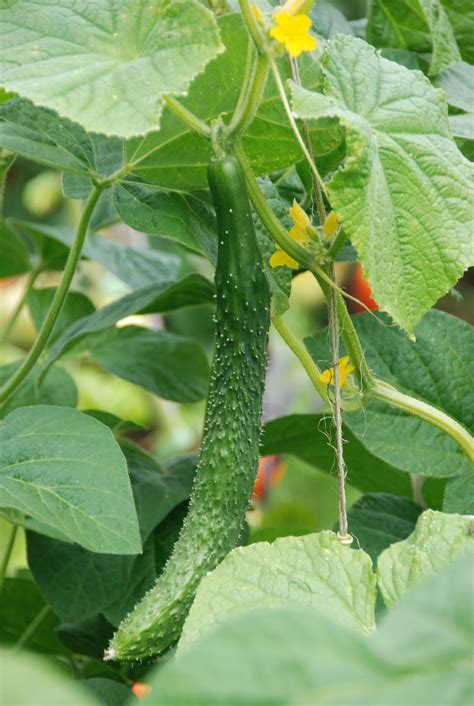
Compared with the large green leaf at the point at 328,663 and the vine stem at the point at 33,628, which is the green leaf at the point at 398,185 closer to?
the large green leaf at the point at 328,663

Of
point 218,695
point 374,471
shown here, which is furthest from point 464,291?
point 218,695

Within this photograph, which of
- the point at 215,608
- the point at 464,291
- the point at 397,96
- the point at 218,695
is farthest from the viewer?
the point at 464,291

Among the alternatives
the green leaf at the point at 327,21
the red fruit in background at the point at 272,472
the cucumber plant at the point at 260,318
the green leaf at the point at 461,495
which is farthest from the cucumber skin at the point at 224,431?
the red fruit in background at the point at 272,472

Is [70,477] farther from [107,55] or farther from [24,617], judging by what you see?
[24,617]

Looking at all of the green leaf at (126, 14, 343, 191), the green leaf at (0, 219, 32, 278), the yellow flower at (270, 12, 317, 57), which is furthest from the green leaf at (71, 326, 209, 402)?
the yellow flower at (270, 12, 317, 57)

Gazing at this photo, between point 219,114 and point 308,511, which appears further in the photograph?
point 308,511

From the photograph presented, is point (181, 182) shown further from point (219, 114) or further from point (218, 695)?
point (218, 695)

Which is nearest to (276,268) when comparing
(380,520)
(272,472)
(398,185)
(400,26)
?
(398,185)
